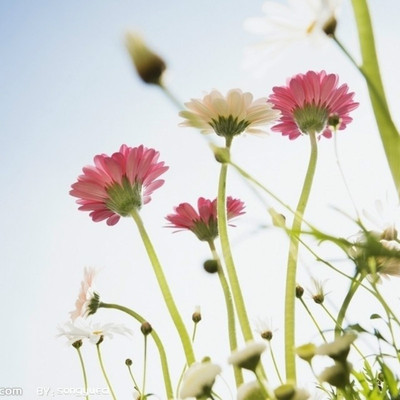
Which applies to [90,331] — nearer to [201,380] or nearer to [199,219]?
[199,219]

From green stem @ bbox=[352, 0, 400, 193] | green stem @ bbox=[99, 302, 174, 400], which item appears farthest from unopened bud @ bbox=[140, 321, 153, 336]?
green stem @ bbox=[352, 0, 400, 193]

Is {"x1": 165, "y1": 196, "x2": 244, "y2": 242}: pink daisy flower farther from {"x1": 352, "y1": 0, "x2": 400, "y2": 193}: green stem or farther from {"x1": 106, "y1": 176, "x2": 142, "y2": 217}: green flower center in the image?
{"x1": 352, "y1": 0, "x2": 400, "y2": 193}: green stem

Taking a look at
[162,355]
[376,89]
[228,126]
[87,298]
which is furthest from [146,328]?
[376,89]

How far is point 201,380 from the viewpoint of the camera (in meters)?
0.30

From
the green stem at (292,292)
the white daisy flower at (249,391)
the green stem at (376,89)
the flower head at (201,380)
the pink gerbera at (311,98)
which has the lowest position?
the white daisy flower at (249,391)

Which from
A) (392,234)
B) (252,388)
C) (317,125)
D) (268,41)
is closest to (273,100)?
(317,125)

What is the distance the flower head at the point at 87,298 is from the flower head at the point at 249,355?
0.40 meters

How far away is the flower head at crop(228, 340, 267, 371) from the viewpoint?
305mm

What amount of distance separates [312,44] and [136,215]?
0.29 m

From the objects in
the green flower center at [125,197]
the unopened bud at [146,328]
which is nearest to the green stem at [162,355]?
the unopened bud at [146,328]

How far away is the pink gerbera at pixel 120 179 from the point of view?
0.61 m

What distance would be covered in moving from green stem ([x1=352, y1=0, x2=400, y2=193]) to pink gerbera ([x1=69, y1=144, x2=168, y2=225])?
306mm

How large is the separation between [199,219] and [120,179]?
139 mm

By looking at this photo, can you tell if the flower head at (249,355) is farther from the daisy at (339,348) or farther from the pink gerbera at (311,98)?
the pink gerbera at (311,98)
